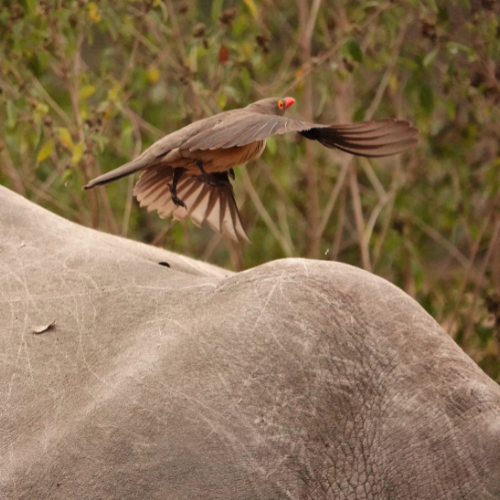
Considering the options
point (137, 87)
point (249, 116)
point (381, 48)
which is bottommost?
point (137, 87)

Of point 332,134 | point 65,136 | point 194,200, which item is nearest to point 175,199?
point 194,200

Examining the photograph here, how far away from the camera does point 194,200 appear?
2814 mm

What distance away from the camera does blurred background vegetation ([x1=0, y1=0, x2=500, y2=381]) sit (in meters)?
3.92

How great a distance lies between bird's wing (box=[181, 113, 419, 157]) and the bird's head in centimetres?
29

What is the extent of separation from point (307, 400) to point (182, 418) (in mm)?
293

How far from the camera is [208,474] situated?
1.80 meters

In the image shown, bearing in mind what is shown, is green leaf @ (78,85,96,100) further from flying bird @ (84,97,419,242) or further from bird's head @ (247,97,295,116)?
bird's head @ (247,97,295,116)

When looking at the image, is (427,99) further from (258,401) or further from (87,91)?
(258,401)

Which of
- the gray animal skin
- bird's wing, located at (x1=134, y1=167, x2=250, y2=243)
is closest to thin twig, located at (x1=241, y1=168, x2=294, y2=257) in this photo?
bird's wing, located at (x1=134, y1=167, x2=250, y2=243)

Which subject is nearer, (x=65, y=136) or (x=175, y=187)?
(x=175, y=187)

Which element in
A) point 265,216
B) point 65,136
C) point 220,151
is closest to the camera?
point 220,151

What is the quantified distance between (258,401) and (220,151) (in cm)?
85

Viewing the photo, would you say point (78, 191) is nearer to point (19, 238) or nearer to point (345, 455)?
point (19, 238)

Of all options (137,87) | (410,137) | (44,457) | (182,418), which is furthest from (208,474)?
(137,87)
